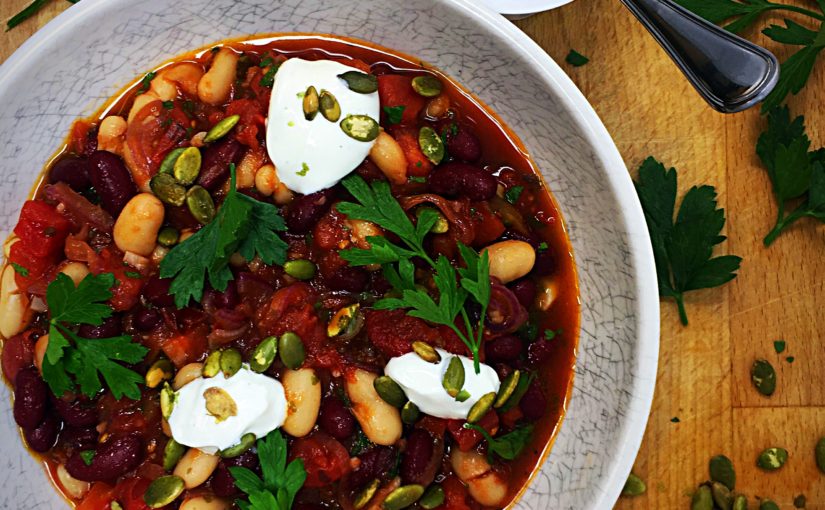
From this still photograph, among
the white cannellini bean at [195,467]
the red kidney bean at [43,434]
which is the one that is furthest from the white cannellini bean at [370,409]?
the red kidney bean at [43,434]

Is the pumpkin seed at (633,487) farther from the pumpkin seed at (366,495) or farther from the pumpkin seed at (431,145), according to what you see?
the pumpkin seed at (431,145)

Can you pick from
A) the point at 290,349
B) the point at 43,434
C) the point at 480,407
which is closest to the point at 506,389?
the point at 480,407

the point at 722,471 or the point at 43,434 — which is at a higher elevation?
the point at 43,434

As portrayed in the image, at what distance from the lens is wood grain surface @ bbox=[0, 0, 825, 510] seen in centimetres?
210

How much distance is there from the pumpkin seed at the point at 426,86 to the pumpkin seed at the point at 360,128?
0.70ft

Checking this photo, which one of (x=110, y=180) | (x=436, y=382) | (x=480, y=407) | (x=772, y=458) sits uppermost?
(x=110, y=180)

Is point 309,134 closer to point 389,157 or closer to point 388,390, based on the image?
point 389,157

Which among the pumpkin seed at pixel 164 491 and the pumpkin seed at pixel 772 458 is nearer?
the pumpkin seed at pixel 164 491

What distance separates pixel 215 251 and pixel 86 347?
40 cm

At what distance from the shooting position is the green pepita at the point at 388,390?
5.86 feet

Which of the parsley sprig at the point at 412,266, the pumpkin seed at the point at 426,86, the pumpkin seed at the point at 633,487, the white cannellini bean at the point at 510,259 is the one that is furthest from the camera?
the pumpkin seed at the point at 633,487

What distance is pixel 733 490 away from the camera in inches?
83.2

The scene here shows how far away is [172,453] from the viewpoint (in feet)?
5.99

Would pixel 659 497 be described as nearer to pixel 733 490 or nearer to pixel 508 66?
pixel 733 490
